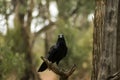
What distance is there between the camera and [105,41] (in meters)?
11.1

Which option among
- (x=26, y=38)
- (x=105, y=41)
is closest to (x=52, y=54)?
(x=105, y=41)

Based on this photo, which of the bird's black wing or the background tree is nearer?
the bird's black wing

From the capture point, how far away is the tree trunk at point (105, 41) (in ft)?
36.2

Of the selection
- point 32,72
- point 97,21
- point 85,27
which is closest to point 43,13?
point 32,72

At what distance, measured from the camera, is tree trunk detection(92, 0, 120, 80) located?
1103 centimetres

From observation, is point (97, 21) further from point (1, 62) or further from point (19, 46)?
point (19, 46)

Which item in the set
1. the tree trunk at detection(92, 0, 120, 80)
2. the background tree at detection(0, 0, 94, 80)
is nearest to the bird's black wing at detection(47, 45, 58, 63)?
Result: the tree trunk at detection(92, 0, 120, 80)

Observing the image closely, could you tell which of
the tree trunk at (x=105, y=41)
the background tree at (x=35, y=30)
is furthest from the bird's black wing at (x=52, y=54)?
the background tree at (x=35, y=30)

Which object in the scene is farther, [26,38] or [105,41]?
[26,38]

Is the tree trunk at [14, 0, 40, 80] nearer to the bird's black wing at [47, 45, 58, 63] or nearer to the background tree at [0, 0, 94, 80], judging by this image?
the background tree at [0, 0, 94, 80]

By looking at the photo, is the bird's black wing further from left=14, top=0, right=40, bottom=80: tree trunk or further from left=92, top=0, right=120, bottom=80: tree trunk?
left=14, top=0, right=40, bottom=80: tree trunk

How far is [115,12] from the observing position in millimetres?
11125

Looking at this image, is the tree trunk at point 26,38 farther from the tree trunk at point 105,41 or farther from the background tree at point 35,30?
the tree trunk at point 105,41

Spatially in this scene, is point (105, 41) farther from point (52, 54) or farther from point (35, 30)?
point (35, 30)
